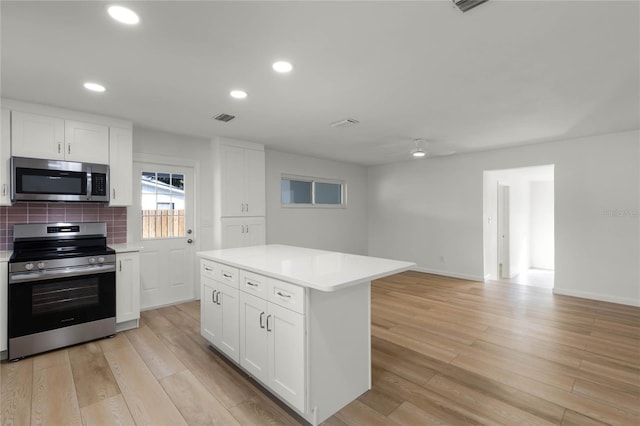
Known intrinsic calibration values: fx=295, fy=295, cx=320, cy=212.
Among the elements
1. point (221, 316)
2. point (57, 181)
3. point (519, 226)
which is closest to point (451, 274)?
point (519, 226)

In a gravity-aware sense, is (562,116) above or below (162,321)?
above

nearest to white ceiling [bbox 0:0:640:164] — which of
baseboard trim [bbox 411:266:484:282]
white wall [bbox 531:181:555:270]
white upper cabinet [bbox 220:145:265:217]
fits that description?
white upper cabinet [bbox 220:145:265:217]

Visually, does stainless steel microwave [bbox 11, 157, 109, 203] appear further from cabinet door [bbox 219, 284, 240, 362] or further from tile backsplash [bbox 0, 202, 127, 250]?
cabinet door [bbox 219, 284, 240, 362]

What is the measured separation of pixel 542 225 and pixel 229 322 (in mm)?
8169

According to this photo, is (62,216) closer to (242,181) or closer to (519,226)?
(242,181)

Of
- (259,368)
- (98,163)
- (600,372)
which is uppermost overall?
(98,163)

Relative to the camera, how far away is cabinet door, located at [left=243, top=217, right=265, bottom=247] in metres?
4.73

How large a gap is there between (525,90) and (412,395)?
2.79 metres

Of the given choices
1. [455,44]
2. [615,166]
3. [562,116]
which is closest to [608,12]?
[455,44]

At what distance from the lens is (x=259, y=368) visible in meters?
2.15

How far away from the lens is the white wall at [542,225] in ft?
24.2

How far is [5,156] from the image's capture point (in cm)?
283

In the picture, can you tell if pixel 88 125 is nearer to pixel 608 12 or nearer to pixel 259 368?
pixel 259 368

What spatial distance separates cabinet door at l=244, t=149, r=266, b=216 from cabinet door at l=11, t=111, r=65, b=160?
7.38 feet
